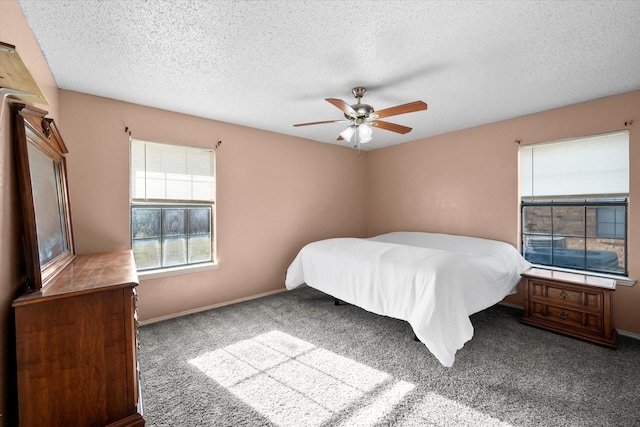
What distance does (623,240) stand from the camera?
2.92 metres

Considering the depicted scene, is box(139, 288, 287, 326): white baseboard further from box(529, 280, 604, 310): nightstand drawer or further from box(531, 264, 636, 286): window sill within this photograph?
box(531, 264, 636, 286): window sill

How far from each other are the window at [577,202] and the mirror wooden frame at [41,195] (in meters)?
4.58

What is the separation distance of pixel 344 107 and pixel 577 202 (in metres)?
2.97

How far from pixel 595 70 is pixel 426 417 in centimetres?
303

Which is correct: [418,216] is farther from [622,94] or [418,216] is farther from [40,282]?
[40,282]

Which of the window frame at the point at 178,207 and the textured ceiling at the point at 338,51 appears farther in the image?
the window frame at the point at 178,207

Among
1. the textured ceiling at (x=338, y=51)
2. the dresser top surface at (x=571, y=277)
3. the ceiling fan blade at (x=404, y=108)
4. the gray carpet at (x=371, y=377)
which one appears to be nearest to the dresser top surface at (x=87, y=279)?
the gray carpet at (x=371, y=377)

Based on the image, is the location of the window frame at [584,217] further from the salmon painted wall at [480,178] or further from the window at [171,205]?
the window at [171,205]

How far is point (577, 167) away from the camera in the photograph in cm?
316

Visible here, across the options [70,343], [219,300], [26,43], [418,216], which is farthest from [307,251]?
[26,43]

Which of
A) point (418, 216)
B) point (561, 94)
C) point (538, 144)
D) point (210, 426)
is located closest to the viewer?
point (210, 426)

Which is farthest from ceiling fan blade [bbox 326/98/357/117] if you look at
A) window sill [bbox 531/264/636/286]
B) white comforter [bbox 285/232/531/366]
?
window sill [bbox 531/264/636/286]

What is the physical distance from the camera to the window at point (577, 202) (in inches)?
116

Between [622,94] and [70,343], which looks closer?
[70,343]
